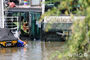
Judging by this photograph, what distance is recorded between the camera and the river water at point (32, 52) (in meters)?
18.8

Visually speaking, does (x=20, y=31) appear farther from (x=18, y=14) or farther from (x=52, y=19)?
(x=52, y=19)

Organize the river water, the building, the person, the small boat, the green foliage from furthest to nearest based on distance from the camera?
1. the building
2. the person
3. the small boat
4. the river water
5. the green foliage

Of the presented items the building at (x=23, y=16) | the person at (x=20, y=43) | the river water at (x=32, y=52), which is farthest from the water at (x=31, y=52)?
the building at (x=23, y=16)

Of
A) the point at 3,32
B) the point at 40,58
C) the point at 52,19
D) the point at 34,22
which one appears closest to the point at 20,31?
the point at 34,22

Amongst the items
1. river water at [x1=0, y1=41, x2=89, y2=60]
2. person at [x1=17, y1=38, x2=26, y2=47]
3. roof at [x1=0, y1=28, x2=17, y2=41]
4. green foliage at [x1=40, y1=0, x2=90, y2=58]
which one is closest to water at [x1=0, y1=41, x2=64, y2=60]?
river water at [x1=0, y1=41, x2=89, y2=60]

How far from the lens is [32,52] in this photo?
20.8 m

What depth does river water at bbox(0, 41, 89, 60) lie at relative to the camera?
18.8 meters

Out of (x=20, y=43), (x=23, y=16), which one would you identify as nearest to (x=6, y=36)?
(x=20, y=43)

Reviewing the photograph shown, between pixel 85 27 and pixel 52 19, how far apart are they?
0.83 m

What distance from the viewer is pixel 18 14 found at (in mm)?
28125

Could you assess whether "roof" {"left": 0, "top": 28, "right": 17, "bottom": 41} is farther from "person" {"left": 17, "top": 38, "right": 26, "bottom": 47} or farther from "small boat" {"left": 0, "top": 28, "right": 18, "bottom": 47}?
"person" {"left": 17, "top": 38, "right": 26, "bottom": 47}

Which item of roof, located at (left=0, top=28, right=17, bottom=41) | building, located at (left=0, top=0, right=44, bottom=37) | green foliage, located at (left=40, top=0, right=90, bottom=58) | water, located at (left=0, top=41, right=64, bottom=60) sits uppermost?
green foliage, located at (left=40, top=0, right=90, bottom=58)

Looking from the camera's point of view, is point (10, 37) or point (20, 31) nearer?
point (10, 37)

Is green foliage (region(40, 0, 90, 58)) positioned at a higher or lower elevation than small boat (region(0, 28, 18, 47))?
higher
